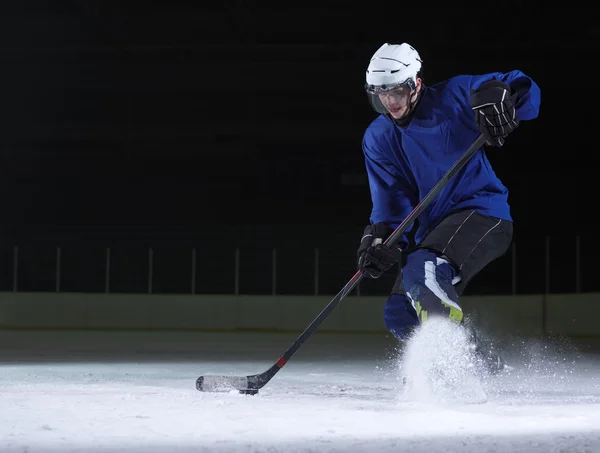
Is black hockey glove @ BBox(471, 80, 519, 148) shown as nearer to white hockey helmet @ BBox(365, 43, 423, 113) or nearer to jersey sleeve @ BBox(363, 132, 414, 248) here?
white hockey helmet @ BBox(365, 43, 423, 113)

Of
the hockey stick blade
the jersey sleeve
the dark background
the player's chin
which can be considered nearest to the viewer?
the player's chin

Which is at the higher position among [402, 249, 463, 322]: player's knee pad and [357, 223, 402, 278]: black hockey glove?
[357, 223, 402, 278]: black hockey glove

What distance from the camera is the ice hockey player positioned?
3.47 m

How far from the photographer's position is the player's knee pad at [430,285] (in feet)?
11.2

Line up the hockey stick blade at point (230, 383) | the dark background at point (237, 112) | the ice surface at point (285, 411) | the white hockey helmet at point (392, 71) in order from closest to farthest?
the ice surface at point (285, 411)
the white hockey helmet at point (392, 71)
the hockey stick blade at point (230, 383)
the dark background at point (237, 112)

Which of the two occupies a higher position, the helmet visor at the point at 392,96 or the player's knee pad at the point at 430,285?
the helmet visor at the point at 392,96

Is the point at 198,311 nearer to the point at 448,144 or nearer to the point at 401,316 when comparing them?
the point at 401,316

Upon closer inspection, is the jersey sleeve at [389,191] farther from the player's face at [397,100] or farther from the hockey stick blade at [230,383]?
the hockey stick blade at [230,383]

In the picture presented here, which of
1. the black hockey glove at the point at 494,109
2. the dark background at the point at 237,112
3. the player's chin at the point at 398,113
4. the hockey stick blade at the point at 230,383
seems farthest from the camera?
the dark background at the point at 237,112

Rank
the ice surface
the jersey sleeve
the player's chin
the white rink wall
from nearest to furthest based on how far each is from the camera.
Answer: the ice surface < the player's chin < the jersey sleeve < the white rink wall

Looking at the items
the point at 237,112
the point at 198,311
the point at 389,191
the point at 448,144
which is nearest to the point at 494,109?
the point at 448,144

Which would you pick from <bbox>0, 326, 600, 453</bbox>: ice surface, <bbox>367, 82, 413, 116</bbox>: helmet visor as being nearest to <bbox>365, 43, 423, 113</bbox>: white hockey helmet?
<bbox>367, 82, 413, 116</bbox>: helmet visor

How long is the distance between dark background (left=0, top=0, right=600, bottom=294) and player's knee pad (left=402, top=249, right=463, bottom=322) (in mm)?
10969

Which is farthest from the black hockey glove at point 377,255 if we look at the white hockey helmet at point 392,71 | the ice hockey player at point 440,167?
the white hockey helmet at point 392,71
